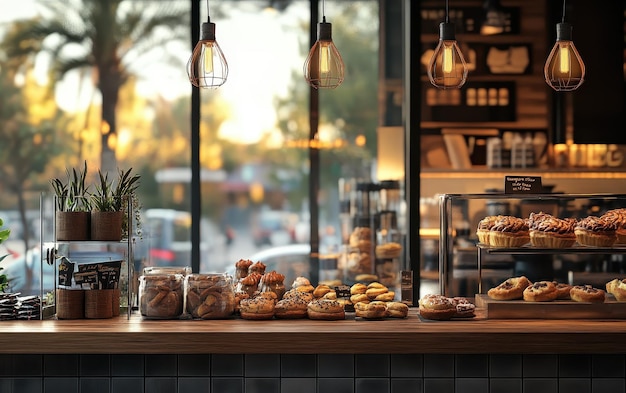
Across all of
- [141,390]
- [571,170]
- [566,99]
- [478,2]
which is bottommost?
[141,390]

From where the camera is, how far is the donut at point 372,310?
3.61m

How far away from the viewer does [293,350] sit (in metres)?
3.33

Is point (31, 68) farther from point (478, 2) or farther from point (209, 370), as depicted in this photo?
point (209, 370)

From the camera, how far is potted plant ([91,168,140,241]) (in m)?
3.67

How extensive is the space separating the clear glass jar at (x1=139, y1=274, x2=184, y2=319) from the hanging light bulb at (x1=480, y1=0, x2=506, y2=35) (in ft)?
12.9

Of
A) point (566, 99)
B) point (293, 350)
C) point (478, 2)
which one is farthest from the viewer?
point (478, 2)

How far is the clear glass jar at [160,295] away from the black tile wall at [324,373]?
225 mm

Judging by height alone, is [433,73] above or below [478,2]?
below

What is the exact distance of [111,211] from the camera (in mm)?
3676

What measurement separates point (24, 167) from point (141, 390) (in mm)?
3691

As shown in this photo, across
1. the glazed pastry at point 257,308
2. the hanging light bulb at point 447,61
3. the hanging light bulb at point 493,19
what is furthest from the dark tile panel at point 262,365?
the hanging light bulb at point 493,19

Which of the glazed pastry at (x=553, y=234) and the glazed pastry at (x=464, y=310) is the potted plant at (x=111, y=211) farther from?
the glazed pastry at (x=553, y=234)

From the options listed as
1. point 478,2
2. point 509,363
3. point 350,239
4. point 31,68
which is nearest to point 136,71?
point 31,68

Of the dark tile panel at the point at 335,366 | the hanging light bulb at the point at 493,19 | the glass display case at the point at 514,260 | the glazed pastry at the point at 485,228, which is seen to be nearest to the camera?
the dark tile panel at the point at 335,366
